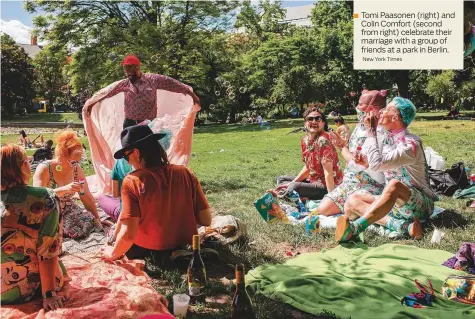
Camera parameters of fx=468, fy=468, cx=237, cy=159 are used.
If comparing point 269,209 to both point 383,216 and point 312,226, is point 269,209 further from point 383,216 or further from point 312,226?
point 383,216

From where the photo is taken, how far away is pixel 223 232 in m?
4.62

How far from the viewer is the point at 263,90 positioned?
105 feet

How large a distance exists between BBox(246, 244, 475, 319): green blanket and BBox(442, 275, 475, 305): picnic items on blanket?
58 millimetres

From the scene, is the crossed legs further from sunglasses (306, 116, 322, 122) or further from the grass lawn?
sunglasses (306, 116, 322, 122)

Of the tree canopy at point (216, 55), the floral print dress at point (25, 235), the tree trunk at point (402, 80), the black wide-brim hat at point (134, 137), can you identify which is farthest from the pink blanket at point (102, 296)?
the tree trunk at point (402, 80)

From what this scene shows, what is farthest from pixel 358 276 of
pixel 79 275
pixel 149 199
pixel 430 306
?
pixel 79 275

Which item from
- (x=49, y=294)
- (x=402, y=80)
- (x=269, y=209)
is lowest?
(x=269, y=209)

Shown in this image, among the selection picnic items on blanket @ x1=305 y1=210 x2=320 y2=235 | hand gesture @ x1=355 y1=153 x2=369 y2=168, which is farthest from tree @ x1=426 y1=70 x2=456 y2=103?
picnic items on blanket @ x1=305 y1=210 x2=320 y2=235

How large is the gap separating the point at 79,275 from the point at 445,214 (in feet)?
13.8

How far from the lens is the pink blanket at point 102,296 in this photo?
2760 millimetres

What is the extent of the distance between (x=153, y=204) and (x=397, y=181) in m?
2.47

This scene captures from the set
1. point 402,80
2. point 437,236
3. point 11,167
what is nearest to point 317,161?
point 437,236

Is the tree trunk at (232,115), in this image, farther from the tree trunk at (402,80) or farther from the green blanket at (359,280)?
the green blanket at (359,280)

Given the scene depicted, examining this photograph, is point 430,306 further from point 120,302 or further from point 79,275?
point 79,275
